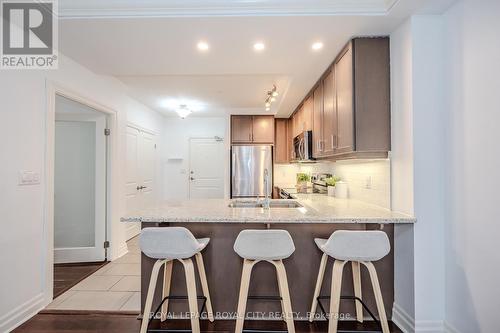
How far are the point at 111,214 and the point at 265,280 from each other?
2.46 metres

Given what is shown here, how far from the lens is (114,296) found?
2.57 m

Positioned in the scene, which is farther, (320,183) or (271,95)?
(320,183)

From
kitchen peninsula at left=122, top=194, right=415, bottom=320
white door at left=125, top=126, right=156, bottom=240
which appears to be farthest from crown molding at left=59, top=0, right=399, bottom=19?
white door at left=125, top=126, right=156, bottom=240

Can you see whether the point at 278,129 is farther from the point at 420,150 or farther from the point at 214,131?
the point at 420,150

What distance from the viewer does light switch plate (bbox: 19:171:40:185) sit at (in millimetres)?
2184

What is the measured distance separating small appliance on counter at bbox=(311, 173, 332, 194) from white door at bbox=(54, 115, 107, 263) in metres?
3.10

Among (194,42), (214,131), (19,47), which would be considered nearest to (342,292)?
(194,42)

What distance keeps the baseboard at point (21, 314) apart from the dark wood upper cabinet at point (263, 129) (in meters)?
3.90

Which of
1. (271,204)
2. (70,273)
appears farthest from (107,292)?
(271,204)

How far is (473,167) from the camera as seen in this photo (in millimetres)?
1639

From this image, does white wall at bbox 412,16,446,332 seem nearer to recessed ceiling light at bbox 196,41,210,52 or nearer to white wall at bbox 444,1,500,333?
white wall at bbox 444,1,500,333

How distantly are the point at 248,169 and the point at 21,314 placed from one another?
3704 mm

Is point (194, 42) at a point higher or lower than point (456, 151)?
higher

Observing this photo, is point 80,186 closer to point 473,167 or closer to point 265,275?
point 265,275
